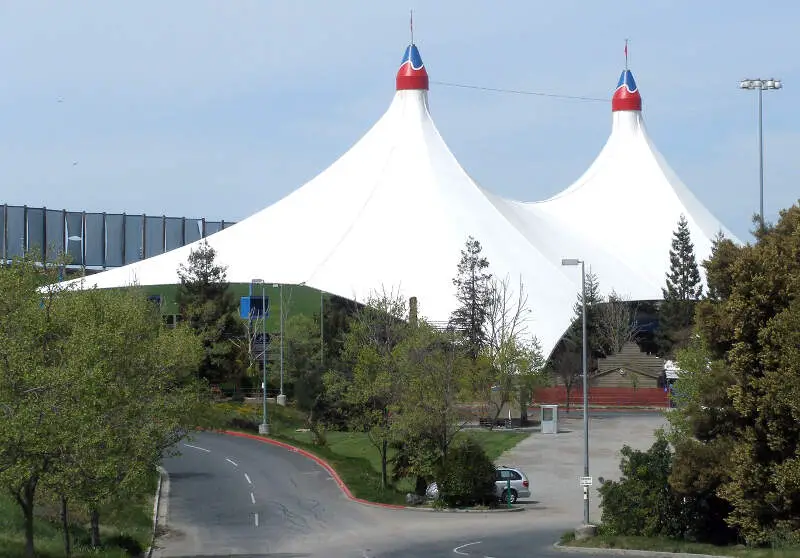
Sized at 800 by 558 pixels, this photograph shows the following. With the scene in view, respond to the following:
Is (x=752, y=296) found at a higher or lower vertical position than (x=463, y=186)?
lower

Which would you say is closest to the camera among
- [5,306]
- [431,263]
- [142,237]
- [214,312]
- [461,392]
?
[5,306]

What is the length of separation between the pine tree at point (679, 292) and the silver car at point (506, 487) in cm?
3314

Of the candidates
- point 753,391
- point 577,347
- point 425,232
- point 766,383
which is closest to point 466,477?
point 753,391

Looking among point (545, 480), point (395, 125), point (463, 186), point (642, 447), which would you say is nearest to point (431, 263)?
point (463, 186)

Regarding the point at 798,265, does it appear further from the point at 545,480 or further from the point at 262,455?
the point at 262,455

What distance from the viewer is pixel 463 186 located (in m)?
70.9

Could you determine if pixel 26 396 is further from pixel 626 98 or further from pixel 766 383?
pixel 626 98

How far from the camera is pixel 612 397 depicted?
218ft

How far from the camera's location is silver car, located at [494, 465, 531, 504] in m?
35.8

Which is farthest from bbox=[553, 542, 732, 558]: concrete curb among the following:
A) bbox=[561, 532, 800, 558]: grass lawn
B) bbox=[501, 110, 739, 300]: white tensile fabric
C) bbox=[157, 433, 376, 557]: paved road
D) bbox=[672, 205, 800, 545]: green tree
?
bbox=[501, 110, 739, 300]: white tensile fabric

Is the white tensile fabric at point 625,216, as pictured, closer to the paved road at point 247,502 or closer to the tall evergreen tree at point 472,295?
the tall evergreen tree at point 472,295

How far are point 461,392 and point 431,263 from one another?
89.2 ft

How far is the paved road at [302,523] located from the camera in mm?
27906

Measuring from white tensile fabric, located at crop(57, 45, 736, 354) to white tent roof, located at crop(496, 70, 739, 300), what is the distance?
98 millimetres
